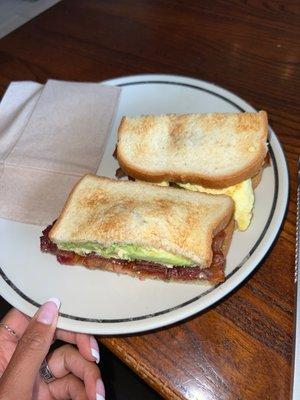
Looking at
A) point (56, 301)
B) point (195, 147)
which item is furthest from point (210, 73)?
point (56, 301)

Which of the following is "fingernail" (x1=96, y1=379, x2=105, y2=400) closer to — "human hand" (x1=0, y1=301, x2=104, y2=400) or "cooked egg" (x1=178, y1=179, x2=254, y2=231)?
"human hand" (x1=0, y1=301, x2=104, y2=400)

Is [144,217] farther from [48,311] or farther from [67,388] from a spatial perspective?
[67,388]

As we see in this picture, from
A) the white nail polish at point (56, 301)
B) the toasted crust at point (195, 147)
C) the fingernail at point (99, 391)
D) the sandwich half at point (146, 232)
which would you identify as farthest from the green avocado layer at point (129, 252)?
the fingernail at point (99, 391)

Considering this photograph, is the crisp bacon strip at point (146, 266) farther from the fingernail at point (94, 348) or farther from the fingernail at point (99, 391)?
the fingernail at point (99, 391)

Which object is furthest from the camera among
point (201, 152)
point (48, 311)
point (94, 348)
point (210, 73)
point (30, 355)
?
point (210, 73)

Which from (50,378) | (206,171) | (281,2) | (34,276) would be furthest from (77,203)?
(281,2)
